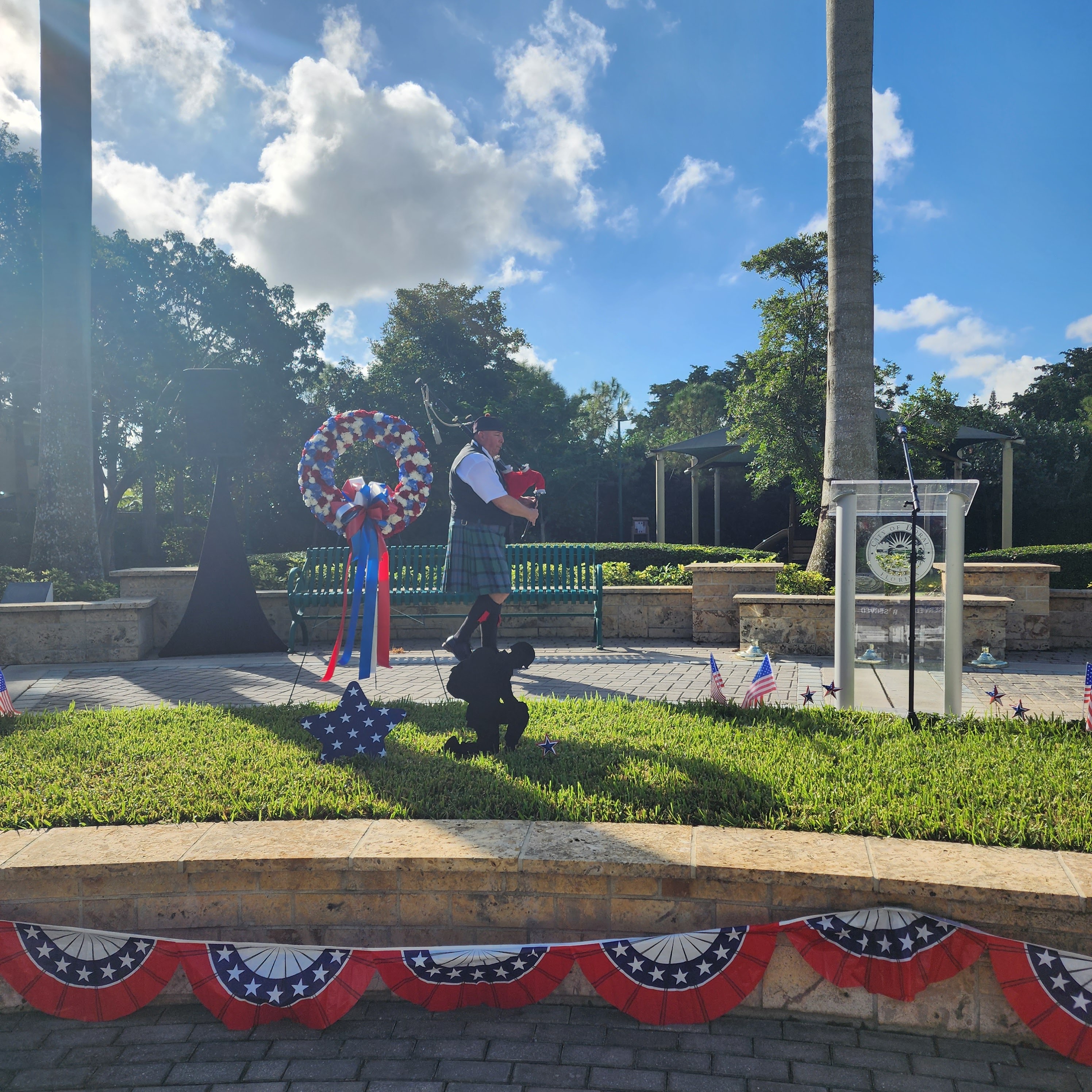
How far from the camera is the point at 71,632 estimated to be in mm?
8289

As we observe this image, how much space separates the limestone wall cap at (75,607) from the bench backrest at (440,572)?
1.64m

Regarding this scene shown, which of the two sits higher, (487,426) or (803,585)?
(487,426)

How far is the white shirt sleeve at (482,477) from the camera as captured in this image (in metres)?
4.64

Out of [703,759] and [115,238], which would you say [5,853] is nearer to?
[703,759]

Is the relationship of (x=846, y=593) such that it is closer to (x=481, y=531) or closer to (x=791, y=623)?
(x=481, y=531)

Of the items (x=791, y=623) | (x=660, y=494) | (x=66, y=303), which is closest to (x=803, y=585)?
(x=791, y=623)

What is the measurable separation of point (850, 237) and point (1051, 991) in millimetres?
7859

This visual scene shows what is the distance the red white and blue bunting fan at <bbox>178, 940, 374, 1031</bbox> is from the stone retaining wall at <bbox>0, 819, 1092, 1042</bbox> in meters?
0.15

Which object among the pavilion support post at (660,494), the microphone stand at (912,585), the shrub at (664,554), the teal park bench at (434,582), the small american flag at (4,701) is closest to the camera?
the microphone stand at (912,585)

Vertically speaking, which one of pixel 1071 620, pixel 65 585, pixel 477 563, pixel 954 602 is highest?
pixel 477 563

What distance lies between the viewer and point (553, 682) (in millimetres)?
6727

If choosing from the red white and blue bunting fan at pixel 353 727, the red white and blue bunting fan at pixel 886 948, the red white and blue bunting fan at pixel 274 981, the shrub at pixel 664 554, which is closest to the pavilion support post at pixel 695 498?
the shrub at pixel 664 554

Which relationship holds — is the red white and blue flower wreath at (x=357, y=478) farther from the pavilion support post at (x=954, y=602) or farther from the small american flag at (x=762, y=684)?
the pavilion support post at (x=954, y=602)

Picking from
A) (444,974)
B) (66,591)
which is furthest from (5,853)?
(66,591)
